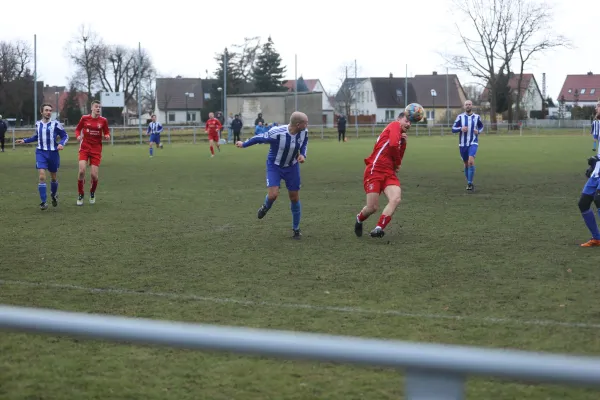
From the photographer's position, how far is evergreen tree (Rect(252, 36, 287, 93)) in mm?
103375

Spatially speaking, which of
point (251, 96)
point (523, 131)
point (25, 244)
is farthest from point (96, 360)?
point (251, 96)

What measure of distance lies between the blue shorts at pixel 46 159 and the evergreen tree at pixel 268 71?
8859 centimetres

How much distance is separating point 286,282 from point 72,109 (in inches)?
3273

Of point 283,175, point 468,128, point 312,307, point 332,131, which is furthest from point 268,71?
point 312,307

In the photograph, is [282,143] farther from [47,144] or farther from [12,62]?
[12,62]

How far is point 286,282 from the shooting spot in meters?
8.31

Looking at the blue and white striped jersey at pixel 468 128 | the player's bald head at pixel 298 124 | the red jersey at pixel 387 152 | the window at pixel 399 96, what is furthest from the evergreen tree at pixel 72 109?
the red jersey at pixel 387 152

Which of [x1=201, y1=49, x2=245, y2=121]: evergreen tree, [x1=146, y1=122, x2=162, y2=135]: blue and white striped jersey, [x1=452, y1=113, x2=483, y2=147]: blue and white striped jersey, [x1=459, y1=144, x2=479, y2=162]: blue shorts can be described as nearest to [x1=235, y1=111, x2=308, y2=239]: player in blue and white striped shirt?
[x1=459, y1=144, x2=479, y2=162]: blue shorts

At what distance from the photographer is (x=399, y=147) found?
36.4ft

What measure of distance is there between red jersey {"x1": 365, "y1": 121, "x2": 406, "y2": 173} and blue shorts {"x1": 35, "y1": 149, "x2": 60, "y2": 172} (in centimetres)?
692

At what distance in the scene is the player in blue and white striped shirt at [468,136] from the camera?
18.8m

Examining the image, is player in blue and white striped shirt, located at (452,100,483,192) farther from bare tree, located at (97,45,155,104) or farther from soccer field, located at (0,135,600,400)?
bare tree, located at (97,45,155,104)

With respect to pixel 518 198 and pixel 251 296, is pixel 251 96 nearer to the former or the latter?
pixel 518 198

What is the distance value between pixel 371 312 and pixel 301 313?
0.59 meters
